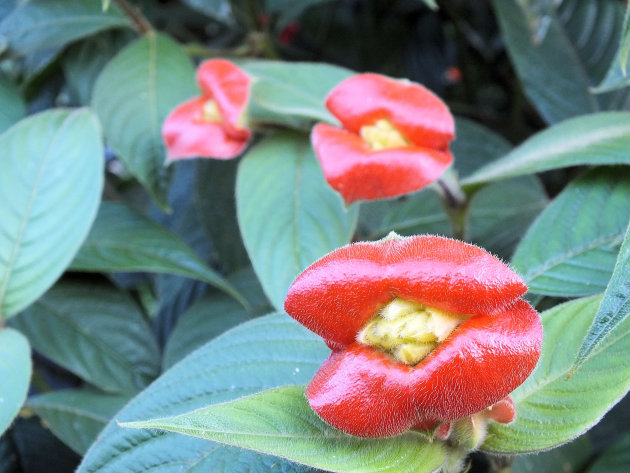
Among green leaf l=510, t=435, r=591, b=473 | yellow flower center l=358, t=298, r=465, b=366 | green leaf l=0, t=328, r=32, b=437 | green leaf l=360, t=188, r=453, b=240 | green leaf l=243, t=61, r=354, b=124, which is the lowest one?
green leaf l=510, t=435, r=591, b=473

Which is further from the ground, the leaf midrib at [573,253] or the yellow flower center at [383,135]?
the yellow flower center at [383,135]

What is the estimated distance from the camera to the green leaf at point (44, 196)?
0.67 m

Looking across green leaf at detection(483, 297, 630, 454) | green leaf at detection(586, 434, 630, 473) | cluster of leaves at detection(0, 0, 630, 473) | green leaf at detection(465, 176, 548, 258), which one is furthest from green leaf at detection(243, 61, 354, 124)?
green leaf at detection(586, 434, 630, 473)

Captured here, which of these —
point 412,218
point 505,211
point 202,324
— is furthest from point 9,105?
point 505,211

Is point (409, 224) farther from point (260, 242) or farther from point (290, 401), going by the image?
point (290, 401)

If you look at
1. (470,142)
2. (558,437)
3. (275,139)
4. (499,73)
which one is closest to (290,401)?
(558,437)

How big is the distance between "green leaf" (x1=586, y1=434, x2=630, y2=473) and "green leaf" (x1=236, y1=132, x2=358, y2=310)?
332mm

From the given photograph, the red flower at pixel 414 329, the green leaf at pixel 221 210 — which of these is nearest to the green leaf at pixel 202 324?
the green leaf at pixel 221 210

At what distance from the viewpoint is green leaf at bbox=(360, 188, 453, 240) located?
847mm

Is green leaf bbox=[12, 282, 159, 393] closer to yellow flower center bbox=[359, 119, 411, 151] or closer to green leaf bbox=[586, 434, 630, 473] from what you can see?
yellow flower center bbox=[359, 119, 411, 151]

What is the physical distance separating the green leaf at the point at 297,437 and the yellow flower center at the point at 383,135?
0.28m

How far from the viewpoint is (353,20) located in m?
1.41

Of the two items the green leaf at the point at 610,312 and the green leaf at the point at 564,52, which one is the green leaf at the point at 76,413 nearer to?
the green leaf at the point at 610,312

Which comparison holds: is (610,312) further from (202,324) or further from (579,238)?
(202,324)
